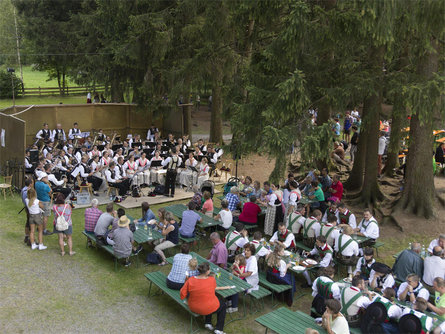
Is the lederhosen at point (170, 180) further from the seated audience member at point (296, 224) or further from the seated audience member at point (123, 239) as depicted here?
the seated audience member at point (296, 224)

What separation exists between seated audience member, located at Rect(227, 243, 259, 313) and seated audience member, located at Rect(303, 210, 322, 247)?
2073 millimetres

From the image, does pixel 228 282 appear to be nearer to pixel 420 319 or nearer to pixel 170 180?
pixel 420 319

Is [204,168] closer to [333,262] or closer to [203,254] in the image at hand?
[203,254]

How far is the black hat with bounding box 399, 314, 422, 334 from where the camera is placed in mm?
6152

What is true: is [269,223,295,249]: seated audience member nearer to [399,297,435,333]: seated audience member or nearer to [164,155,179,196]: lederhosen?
[399,297,435,333]: seated audience member

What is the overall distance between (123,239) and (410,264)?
5618 millimetres

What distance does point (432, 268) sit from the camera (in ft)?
26.1

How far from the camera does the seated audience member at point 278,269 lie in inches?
318

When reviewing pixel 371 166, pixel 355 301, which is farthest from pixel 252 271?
pixel 371 166

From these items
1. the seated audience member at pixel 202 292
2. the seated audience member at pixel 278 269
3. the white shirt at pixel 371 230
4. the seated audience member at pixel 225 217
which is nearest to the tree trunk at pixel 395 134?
the white shirt at pixel 371 230

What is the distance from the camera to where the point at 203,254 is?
415 inches

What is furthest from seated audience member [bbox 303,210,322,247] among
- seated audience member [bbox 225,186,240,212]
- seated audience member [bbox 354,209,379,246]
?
seated audience member [bbox 225,186,240,212]

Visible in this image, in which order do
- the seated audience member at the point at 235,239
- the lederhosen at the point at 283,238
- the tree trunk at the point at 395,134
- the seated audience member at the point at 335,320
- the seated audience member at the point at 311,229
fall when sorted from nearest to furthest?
the seated audience member at the point at 335,320 < the seated audience member at the point at 235,239 < the lederhosen at the point at 283,238 < the seated audience member at the point at 311,229 < the tree trunk at the point at 395,134

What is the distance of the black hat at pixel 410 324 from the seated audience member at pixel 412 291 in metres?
0.93
